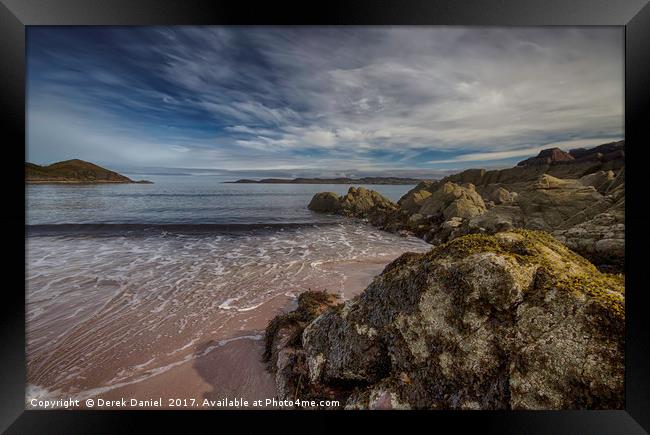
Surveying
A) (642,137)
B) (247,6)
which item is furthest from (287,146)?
(642,137)

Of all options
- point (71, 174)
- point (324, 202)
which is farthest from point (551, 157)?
point (71, 174)

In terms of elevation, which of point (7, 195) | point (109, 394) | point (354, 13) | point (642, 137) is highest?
point (354, 13)

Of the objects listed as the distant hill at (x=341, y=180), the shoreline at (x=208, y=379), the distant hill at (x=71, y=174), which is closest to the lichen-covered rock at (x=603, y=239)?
the distant hill at (x=341, y=180)

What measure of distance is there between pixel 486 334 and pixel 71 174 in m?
6.80

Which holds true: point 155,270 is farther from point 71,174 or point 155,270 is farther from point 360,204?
point 360,204

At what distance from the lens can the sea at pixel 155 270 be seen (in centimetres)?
374

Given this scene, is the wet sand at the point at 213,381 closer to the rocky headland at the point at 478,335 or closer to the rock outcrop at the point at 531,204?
the rocky headland at the point at 478,335

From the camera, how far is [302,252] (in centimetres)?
678

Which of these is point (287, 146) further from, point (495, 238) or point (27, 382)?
point (27, 382)

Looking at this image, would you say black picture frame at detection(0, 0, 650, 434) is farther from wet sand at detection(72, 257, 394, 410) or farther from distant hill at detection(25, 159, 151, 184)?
distant hill at detection(25, 159, 151, 184)

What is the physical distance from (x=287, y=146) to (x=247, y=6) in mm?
2076

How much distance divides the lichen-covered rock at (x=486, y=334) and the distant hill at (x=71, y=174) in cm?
488

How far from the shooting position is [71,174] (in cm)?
452

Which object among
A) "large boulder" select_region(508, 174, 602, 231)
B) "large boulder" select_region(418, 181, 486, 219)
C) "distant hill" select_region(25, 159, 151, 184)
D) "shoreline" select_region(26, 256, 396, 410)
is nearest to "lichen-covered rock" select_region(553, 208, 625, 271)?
"large boulder" select_region(508, 174, 602, 231)
